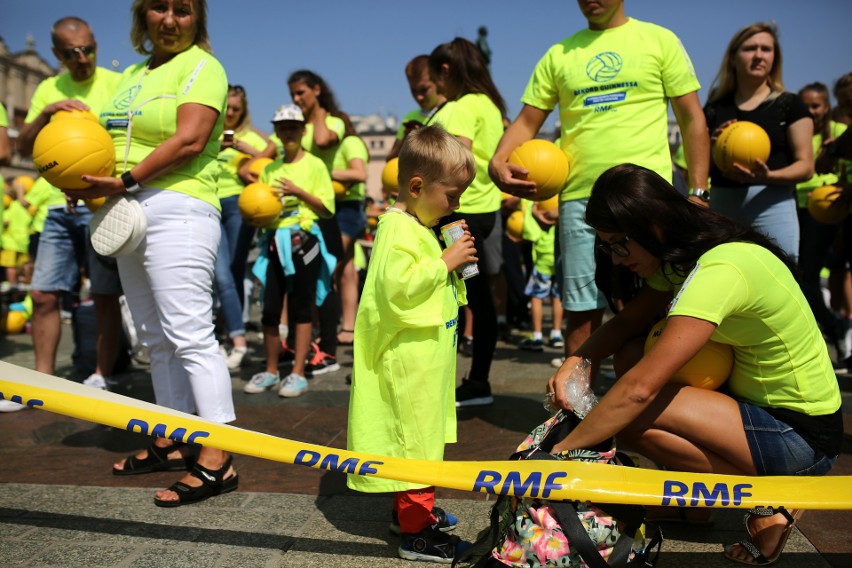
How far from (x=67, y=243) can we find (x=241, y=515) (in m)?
3.07

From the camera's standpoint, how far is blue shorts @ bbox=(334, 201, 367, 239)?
7364 millimetres

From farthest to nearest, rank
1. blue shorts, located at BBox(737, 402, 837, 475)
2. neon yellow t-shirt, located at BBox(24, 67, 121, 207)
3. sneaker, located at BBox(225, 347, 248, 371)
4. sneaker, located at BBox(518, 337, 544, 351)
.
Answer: sneaker, located at BBox(518, 337, 544, 351), sneaker, located at BBox(225, 347, 248, 371), neon yellow t-shirt, located at BBox(24, 67, 121, 207), blue shorts, located at BBox(737, 402, 837, 475)

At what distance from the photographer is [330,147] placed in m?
6.98

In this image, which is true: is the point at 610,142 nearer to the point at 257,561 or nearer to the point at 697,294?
the point at 697,294

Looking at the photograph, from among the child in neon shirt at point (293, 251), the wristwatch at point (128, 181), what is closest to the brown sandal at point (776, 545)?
the wristwatch at point (128, 181)

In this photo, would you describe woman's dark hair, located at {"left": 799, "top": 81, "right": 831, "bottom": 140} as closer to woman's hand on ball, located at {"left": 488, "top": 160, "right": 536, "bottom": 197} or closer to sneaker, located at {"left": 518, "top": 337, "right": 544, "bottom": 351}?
sneaker, located at {"left": 518, "top": 337, "right": 544, "bottom": 351}

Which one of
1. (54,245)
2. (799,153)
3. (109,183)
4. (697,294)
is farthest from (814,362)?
(54,245)

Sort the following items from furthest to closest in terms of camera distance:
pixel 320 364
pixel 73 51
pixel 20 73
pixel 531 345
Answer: pixel 20 73 < pixel 531 345 < pixel 320 364 < pixel 73 51

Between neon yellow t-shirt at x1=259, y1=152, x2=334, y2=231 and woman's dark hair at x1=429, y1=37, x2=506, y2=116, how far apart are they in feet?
4.17

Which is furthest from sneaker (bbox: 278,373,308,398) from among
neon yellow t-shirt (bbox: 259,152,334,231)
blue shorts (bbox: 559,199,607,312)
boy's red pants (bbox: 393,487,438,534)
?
boy's red pants (bbox: 393,487,438,534)

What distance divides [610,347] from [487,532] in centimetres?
101

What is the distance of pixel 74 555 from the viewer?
9.19 feet

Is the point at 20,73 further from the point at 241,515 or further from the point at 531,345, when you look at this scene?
the point at 241,515

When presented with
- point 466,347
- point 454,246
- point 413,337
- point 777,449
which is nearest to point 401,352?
point 413,337
